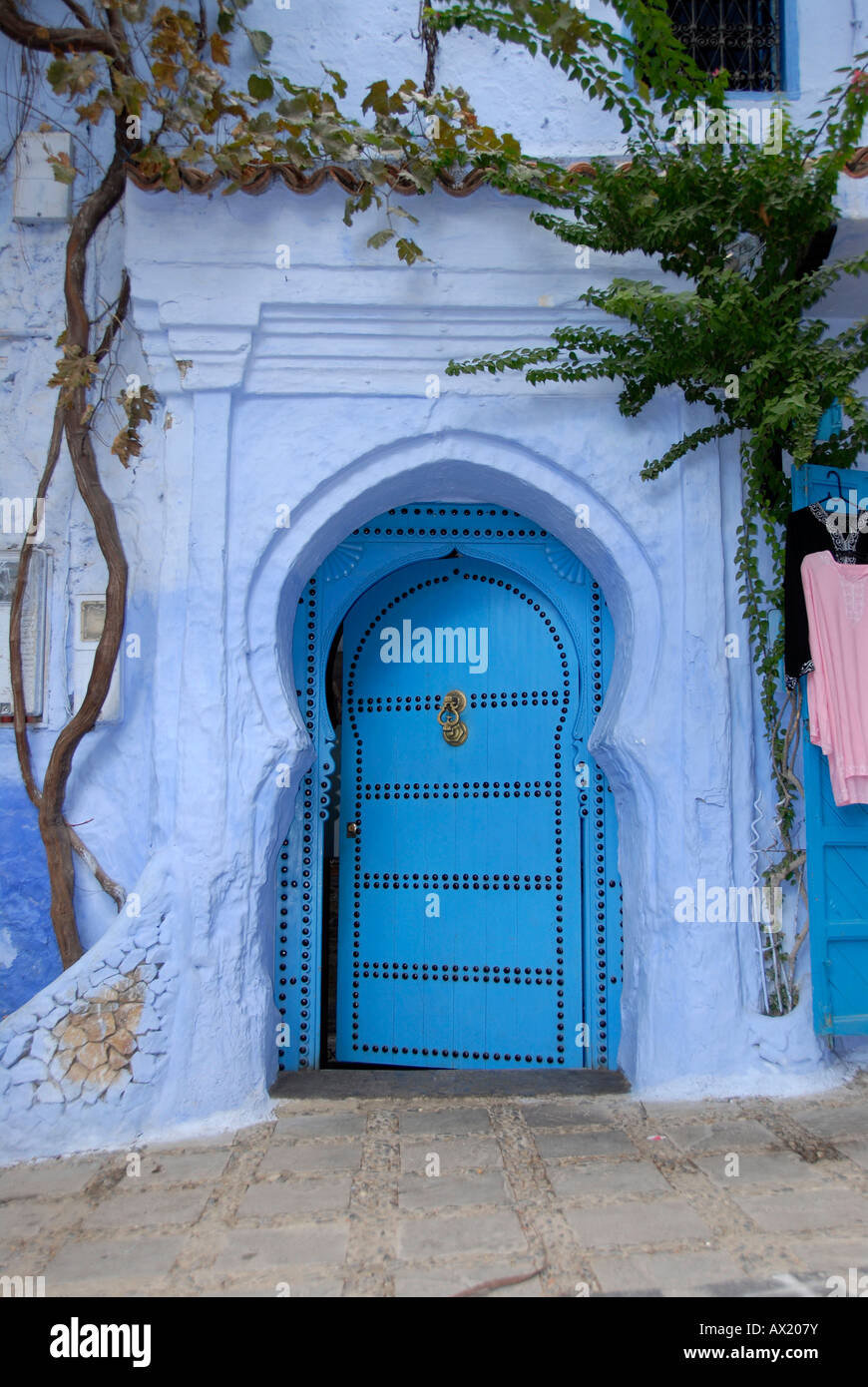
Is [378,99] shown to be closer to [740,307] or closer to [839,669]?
[740,307]

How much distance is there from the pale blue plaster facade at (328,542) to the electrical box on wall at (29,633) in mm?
58

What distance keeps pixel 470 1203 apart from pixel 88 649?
2.64 metres

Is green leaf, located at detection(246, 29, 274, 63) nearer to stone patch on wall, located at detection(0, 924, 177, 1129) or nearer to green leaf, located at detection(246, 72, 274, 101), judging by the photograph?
green leaf, located at detection(246, 72, 274, 101)

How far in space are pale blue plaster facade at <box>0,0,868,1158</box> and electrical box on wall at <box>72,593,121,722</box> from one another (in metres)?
0.04

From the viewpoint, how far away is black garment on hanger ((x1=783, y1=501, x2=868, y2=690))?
3578 mm

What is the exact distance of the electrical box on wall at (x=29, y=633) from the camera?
386cm

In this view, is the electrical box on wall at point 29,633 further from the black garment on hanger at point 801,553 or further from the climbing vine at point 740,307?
the black garment on hanger at point 801,553

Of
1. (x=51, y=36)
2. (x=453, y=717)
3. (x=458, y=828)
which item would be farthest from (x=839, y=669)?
(x=51, y=36)

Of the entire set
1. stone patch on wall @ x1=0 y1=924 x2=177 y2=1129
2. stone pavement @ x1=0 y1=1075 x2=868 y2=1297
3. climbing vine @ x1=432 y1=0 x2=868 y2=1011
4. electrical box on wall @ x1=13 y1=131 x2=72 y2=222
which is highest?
electrical box on wall @ x1=13 y1=131 x2=72 y2=222

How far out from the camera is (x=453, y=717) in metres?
4.27

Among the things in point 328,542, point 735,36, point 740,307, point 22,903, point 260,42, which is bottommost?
point 22,903

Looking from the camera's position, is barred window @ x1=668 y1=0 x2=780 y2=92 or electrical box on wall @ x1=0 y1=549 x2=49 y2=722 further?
barred window @ x1=668 y1=0 x2=780 y2=92

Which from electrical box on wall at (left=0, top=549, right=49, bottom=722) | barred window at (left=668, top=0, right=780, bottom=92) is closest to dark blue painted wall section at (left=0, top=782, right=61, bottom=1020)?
electrical box on wall at (left=0, top=549, right=49, bottom=722)

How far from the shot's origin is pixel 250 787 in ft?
11.8
